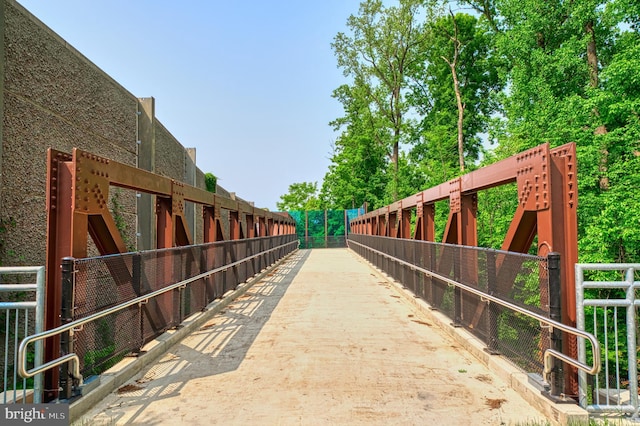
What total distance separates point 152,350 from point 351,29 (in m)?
37.0

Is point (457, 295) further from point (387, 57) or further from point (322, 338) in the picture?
point (387, 57)

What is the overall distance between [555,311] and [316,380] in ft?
7.74

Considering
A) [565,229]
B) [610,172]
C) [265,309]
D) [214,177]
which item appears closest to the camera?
[565,229]

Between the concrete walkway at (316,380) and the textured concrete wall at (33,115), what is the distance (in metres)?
2.88

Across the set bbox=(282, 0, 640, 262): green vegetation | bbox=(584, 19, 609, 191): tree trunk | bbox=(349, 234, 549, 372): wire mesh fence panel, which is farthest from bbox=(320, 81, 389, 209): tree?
bbox=(349, 234, 549, 372): wire mesh fence panel

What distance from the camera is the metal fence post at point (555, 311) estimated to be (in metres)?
3.32

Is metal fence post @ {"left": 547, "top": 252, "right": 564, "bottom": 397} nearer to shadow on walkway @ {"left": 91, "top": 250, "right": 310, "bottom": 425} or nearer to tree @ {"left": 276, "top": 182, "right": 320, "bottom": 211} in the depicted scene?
shadow on walkway @ {"left": 91, "top": 250, "right": 310, "bottom": 425}

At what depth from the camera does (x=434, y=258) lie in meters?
7.07

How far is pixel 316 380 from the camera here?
4156mm

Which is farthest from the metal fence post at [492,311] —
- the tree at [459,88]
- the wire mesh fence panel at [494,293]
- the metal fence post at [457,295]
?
the tree at [459,88]

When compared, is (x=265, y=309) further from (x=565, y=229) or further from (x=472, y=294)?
(x=565, y=229)

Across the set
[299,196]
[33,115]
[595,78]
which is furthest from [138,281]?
[299,196]

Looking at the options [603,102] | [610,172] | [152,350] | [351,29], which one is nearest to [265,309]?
[152,350]

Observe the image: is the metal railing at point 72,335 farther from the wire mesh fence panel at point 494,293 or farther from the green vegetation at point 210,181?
the green vegetation at point 210,181
